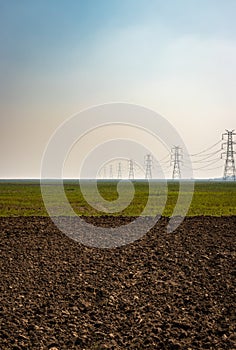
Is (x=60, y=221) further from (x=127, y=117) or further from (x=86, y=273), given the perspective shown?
(x=86, y=273)

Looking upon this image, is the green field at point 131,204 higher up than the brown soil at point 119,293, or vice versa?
the green field at point 131,204

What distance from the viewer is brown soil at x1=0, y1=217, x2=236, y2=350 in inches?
346

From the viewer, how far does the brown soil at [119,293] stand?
28.8 ft

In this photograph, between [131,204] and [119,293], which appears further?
[131,204]

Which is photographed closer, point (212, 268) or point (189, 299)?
point (189, 299)

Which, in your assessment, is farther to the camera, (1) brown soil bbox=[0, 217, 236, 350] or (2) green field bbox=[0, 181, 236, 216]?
(2) green field bbox=[0, 181, 236, 216]

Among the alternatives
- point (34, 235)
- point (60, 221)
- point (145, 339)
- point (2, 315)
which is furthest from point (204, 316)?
point (60, 221)

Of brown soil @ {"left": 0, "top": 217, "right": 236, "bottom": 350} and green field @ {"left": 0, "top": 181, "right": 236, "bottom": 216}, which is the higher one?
green field @ {"left": 0, "top": 181, "right": 236, "bottom": 216}

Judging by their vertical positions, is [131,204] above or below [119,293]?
above

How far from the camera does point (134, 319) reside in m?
9.48

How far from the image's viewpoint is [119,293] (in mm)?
10609

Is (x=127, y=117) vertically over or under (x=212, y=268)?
over

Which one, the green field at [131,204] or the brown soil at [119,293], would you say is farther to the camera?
the green field at [131,204]

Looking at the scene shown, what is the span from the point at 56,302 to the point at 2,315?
117 centimetres
